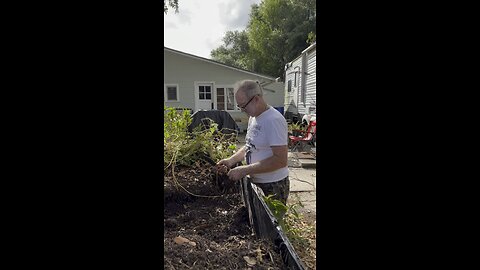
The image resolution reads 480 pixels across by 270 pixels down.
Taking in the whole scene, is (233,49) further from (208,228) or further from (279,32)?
(208,228)

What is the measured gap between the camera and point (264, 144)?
2.43m

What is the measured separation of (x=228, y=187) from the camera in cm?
229

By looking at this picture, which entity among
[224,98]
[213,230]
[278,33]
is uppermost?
[278,33]

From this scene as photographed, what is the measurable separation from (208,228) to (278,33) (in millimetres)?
31904

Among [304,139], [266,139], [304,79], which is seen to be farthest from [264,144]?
[304,79]

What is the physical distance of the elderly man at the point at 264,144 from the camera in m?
2.33

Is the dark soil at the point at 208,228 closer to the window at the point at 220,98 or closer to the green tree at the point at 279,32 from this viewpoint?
the window at the point at 220,98

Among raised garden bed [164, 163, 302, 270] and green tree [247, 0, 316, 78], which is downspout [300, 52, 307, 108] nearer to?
raised garden bed [164, 163, 302, 270]

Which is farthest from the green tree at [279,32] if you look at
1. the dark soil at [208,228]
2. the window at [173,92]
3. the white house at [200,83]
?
the dark soil at [208,228]

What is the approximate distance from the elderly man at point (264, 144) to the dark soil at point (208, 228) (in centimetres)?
24

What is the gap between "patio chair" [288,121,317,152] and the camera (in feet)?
30.1
